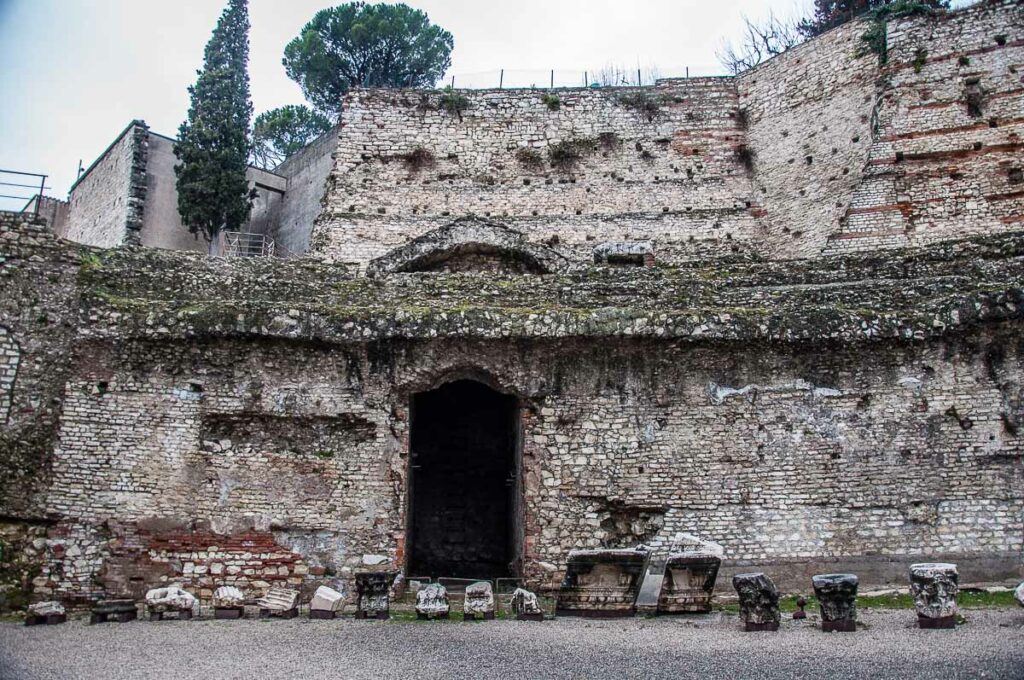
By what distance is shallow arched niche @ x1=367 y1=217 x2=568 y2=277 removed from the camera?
54.4ft

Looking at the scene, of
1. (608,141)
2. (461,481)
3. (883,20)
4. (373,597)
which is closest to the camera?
(373,597)

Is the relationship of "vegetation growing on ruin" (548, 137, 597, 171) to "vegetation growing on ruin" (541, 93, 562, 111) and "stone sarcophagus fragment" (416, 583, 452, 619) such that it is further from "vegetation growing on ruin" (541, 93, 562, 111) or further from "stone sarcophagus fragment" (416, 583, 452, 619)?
"stone sarcophagus fragment" (416, 583, 452, 619)

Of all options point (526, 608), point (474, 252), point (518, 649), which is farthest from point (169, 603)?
point (474, 252)

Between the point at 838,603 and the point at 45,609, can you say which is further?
the point at 45,609

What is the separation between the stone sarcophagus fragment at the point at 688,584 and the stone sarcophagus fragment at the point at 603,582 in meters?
0.32

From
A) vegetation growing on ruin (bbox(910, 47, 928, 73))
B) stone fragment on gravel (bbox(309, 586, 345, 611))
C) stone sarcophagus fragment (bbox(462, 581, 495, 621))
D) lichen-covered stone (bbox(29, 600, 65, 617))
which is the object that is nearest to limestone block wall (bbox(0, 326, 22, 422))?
lichen-covered stone (bbox(29, 600, 65, 617))

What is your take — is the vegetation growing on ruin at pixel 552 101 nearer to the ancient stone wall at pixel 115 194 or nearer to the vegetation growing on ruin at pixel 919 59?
the vegetation growing on ruin at pixel 919 59

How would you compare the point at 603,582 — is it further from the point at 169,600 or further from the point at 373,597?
the point at 169,600

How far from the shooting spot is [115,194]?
2692 centimetres

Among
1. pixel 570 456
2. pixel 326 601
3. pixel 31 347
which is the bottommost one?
pixel 326 601

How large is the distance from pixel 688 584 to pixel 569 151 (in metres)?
15.8

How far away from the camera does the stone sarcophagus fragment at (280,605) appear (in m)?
9.60

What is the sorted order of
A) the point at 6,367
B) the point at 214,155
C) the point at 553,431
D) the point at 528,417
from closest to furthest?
the point at 6,367 → the point at 553,431 → the point at 528,417 → the point at 214,155

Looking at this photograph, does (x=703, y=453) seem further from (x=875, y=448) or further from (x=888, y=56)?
(x=888, y=56)
